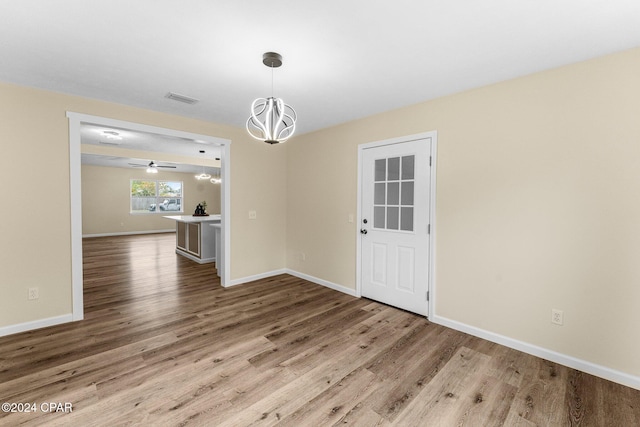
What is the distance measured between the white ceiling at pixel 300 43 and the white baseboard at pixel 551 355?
8.07ft

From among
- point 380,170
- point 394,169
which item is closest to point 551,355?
point 394,169

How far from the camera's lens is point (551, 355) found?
2451 mm

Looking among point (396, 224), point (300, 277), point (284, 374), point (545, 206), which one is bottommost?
point (284, 374)

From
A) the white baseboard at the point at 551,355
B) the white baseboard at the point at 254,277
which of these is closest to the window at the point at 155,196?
the white baseboard at the point at 254,277

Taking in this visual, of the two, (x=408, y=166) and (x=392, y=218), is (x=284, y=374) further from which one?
(x=408, y=166)

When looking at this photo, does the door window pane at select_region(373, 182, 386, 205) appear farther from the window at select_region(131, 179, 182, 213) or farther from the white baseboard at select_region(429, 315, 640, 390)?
the window at select_region(131, 179, 182, 213)

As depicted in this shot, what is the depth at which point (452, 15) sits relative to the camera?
179cm

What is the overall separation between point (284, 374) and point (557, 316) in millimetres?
2378

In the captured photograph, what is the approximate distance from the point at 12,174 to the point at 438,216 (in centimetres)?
445

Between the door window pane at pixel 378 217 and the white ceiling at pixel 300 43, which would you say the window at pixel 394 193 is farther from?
the white ceiling at pixel 300 43

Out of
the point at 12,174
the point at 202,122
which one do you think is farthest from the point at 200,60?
the point at 12,174

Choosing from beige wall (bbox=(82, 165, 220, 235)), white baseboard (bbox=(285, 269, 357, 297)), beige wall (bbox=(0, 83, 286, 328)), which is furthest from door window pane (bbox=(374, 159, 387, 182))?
beige wall (bbox=(82, 165, 220, 235))

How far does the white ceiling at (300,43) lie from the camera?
67.9 inches

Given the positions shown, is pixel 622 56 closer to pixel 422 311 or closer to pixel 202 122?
pixel 422 311
